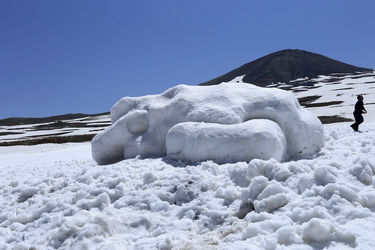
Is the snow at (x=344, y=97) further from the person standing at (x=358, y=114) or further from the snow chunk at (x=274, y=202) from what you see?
the snow chunk at (x=274, y=202)

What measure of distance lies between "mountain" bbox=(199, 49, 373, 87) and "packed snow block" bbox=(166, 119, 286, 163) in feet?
380

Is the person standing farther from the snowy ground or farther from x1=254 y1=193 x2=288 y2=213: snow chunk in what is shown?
x1=254 y1=193 x2=288 y2=213: snow chunk

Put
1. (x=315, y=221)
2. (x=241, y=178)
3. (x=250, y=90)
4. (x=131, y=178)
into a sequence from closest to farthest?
(x=315, y=221) → (x=241, y=178) → (x=131, y=178) → (x=250, y=90)

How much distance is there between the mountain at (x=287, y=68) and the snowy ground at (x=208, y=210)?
11848 centimetres

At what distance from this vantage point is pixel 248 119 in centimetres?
991

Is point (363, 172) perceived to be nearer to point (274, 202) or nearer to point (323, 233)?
point (274, 202)

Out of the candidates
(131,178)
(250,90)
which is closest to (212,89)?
(250,90)

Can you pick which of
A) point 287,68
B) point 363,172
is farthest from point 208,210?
point 287,68

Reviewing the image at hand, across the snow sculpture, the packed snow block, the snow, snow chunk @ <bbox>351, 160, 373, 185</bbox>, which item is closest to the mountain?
the snow

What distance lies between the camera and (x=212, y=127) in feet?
30.1

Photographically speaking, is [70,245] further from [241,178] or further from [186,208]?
[241,178]

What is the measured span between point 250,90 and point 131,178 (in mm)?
5309

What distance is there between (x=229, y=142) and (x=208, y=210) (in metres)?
3.11

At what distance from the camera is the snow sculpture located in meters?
8.66
